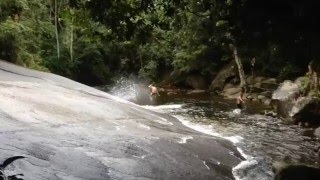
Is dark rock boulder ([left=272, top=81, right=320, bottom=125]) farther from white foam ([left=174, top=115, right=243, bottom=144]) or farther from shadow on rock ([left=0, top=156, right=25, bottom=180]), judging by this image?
shadow on rock ([left=0, top=156, right=25, bottom=180])

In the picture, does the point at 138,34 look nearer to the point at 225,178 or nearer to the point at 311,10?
the point at 311,10

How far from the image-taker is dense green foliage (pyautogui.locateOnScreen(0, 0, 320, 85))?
7.21 metres

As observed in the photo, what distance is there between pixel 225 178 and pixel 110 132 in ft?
9.73

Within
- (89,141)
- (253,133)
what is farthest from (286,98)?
(89,141)

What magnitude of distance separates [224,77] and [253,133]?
17.3 m

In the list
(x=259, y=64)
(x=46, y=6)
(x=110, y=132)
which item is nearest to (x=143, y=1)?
(x=110, y=132)

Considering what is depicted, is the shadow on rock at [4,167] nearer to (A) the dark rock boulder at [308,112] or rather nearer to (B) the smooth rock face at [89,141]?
(B) the smooth rock face at [89,141]

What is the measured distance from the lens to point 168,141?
35.8 feet

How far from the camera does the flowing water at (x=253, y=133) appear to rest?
1182 cm

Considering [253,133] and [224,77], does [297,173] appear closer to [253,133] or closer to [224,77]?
[253,133]

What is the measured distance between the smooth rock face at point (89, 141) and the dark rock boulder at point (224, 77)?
19573 millimetres

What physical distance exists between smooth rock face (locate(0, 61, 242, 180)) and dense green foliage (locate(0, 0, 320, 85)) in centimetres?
204

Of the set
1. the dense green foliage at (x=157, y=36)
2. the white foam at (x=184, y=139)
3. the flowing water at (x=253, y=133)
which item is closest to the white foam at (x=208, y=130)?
the flowing water at (x=253, y=133)

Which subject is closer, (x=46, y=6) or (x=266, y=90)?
(x=266, y=90)
